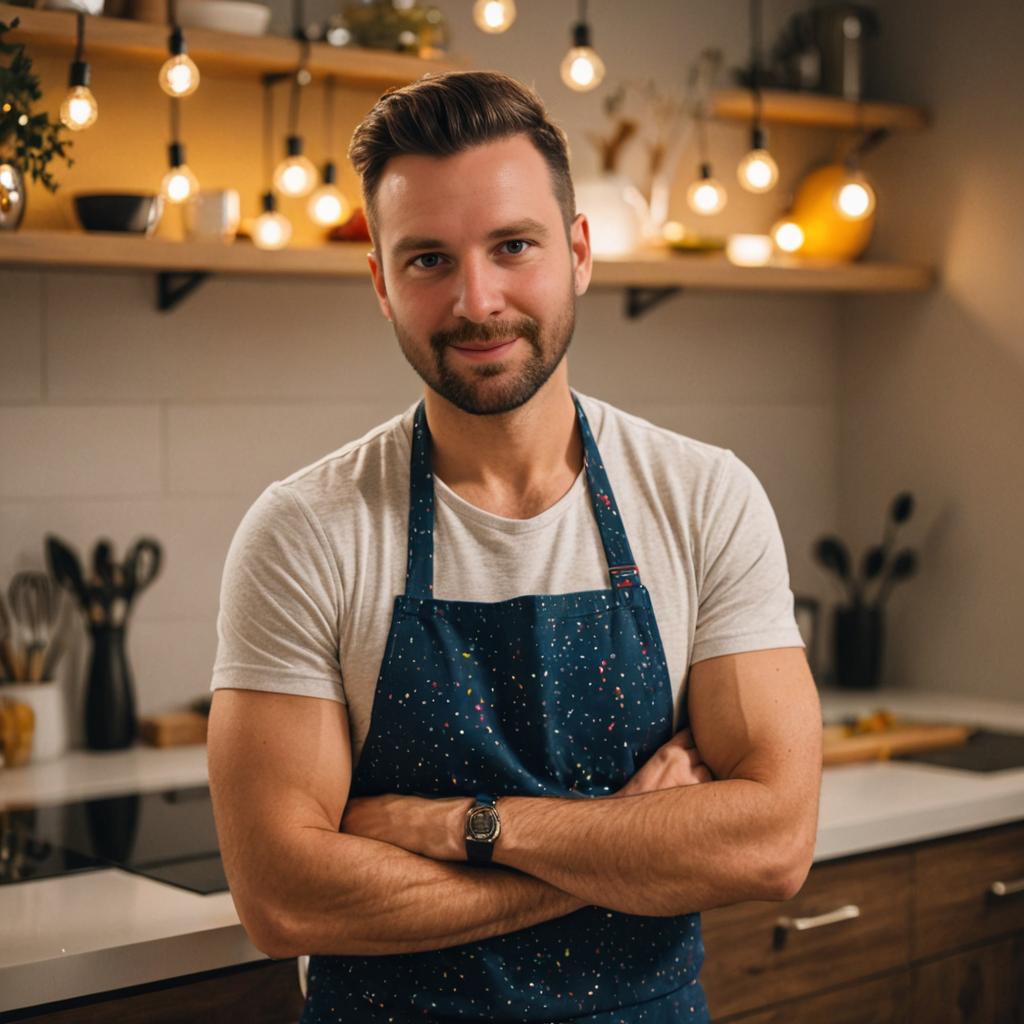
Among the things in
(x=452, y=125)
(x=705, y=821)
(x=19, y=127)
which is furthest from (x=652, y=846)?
(x=19, y=127)

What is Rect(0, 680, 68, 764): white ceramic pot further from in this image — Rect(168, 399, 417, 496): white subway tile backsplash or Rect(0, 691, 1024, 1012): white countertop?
Rect(168, 399, 417, 496): white subway tile backsplash

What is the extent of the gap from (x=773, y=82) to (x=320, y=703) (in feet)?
→ 7.80

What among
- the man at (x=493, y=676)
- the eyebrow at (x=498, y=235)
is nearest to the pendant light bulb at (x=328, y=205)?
the man at (x=493, y=676)

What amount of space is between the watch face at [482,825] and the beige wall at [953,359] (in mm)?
2018

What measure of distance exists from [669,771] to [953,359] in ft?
6.67

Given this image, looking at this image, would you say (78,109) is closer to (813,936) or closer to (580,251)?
(580,251)

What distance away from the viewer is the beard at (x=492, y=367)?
5.02 ft

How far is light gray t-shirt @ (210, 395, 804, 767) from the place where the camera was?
1522 mm

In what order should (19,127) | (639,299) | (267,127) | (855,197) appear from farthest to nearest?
(639,299) → (855,197) → (267,127) → (19,127)

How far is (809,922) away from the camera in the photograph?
2.22 meters

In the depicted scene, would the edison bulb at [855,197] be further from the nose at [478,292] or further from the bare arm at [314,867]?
Result: the bare arm at [314,867]

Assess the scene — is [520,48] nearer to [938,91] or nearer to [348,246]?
[348,246]

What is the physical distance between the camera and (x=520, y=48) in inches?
124

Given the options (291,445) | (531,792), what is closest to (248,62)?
(291,445)
